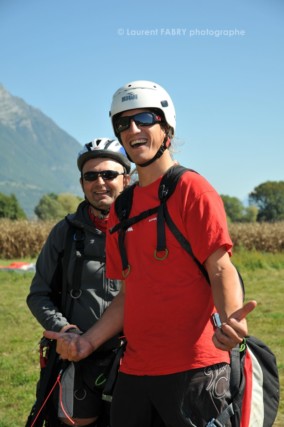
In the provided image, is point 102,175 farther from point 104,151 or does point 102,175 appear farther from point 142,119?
point 142,119

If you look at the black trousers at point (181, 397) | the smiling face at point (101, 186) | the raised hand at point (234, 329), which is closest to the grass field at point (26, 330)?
the smiling face at point (101, 186)

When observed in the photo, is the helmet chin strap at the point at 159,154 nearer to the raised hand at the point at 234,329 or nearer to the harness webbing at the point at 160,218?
the harness webbing at the point at 160,218

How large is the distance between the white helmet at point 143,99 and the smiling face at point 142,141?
0.10 meters

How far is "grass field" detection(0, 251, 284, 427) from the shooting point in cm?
644

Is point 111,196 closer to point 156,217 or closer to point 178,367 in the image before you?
point 156,217

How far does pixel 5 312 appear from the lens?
1185cm

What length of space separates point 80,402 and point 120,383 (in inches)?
34.0

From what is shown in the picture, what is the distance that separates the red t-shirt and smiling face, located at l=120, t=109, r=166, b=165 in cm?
26

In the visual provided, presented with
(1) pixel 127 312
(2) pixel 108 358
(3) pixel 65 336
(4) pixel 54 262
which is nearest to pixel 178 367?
(1) pixel 127 312

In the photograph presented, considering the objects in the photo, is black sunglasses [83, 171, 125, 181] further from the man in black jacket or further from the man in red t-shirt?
the man in red t-shirt

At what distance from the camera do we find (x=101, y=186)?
375cm

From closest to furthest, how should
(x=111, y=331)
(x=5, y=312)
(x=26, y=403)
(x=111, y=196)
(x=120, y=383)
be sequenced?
(x=120, y=383) → (x=111, y=331) → (x=111, y=196) → (x=26, y=403) → (x=5, y=312)

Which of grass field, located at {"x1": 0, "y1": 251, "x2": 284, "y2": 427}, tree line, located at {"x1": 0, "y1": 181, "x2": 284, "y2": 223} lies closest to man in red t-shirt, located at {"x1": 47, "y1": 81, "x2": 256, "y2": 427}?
grass field, located at {"x1": 0, "y1": 251, "x2": 284, "y2": 427}

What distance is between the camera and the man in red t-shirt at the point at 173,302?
2410mm
